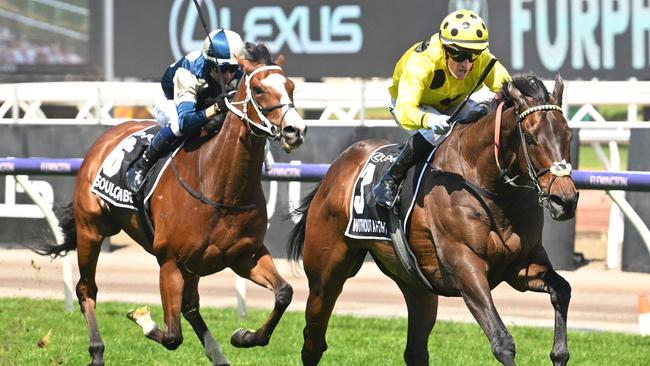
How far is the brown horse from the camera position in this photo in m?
5.53

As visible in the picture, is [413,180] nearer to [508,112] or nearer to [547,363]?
[508,112]

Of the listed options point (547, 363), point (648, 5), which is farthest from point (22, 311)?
point (648, 5)

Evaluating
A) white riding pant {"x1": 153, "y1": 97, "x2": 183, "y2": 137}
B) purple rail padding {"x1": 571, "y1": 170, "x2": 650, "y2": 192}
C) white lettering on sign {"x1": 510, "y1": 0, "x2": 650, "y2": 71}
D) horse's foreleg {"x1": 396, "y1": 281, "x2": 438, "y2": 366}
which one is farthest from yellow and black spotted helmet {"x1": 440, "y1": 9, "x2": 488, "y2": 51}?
white lettering on sign {"x1": 510, "y1": 0, "x2": 650, "y2": 71}

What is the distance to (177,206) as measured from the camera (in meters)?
6.77

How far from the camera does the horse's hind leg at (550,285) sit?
18.7 ft

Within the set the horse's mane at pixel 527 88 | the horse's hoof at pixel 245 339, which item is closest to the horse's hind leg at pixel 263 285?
the horse's hoof at pixel 245 339

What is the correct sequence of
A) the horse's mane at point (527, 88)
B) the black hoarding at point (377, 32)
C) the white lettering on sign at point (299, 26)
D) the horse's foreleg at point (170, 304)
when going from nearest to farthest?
1. the horse's mane at point (527, 88)
2. the horse's foreleg at point (170, 304)
3. the black hoarding at point (377, 32)
4. the white lettering on sign at point (299, 26)

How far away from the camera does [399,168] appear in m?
6.28

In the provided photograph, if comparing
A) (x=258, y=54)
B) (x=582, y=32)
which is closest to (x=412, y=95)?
(x=258, y=54)

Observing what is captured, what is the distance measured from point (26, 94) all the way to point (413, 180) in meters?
8.15

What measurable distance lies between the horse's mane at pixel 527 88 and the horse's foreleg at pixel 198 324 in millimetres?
2217

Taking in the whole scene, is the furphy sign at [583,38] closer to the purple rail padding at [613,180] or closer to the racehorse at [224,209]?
the purple rail padding at [613,180]

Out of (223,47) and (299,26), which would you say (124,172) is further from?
(299,26)

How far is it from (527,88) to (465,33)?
43 cm
